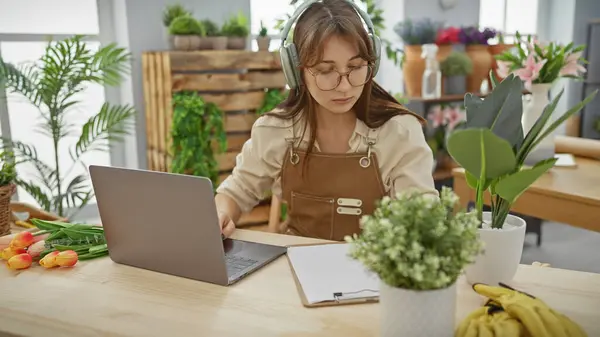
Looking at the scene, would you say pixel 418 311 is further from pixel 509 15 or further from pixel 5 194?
pixel 509 15

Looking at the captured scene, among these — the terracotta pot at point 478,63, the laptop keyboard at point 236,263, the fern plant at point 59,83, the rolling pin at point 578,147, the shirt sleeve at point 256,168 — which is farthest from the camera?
the terracotta pot at point 478,63

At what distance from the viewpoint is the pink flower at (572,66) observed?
97.0 inches

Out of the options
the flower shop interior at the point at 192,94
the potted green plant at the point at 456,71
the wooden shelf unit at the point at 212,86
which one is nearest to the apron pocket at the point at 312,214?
the flower shop interior at the point at 192,94

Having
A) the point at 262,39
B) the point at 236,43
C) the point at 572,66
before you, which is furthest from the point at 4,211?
the point at 572,66

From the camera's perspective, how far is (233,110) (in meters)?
3.35

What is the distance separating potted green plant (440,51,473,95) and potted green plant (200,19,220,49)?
1805mm

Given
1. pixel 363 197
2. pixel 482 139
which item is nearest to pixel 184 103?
pixel 363 197

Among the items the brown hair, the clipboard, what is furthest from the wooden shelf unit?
the clipboard

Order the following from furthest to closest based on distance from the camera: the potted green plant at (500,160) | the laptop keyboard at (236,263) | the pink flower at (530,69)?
the pink flower at (530,69) → the laptop keyboard at (236,263) → the potted green plant at (500,160)

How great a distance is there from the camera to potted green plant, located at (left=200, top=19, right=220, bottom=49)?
3.21 m

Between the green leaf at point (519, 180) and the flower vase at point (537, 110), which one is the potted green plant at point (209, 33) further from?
the green leaf at point (519, 180)

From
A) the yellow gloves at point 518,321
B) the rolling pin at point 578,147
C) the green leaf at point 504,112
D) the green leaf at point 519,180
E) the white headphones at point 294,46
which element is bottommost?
the rolling pin at point 578,147

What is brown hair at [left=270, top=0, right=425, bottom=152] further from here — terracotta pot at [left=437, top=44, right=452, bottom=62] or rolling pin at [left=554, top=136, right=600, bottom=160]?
terracotta pot at [left=437, top=44, right=452, bottom=62]

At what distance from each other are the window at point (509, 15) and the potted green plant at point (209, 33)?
2820 millimetres
